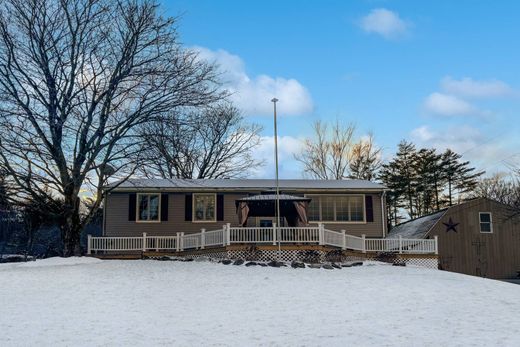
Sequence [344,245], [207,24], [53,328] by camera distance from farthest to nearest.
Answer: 1. [344,245]
2. [207,24]
3. [53,328]

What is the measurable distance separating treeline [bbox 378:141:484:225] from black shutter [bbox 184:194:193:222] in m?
28.6

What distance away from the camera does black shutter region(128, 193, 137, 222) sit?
78.6ft

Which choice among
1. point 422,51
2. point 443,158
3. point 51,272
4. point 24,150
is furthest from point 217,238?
point 443,158

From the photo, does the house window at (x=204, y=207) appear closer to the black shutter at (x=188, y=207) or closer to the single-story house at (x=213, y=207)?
the single-story house at (x=213, y=207)

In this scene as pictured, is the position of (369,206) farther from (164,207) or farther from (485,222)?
(164,207)

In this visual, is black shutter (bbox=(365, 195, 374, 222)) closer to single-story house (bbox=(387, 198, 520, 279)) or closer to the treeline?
single-story house (bbox=(387, 198, 520, 279))

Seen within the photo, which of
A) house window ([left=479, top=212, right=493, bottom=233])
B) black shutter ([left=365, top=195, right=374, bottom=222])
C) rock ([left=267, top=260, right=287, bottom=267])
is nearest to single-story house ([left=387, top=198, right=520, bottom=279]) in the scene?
house window ([left=479, top=212, right=493, bottom=233])

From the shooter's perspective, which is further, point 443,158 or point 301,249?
point 443,158

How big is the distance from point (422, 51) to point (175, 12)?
9.67m

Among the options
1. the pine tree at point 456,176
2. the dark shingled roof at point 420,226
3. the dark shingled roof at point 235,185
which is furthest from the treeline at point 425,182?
the dark shingled roof at point 235,185

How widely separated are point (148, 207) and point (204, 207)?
9.10ft

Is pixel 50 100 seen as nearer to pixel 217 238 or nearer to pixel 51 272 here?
pixel 51 272

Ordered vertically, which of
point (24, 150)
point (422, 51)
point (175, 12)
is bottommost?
point (24, 150)

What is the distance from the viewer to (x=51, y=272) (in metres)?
16.0
